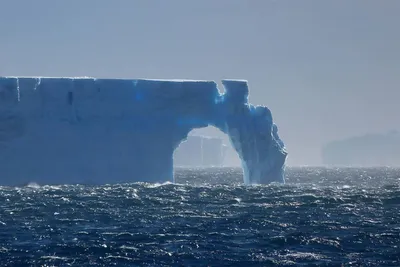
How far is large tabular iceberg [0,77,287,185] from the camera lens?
26.4m

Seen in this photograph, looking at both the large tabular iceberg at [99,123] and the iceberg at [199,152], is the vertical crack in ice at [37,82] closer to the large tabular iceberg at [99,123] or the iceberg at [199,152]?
the large tabular iceberg at [99,123]

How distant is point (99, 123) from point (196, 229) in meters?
12.9

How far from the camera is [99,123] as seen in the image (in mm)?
27297

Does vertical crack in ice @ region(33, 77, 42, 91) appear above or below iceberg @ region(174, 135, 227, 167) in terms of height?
above

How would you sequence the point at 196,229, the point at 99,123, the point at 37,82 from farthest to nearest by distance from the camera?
the point at 99,123 < the point at 37,82 < the point at 196,229

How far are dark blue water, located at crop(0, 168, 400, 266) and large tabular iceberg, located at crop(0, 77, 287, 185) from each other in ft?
8.98

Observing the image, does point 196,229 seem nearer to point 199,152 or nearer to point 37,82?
point 37,82

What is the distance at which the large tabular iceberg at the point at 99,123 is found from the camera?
26.4 m

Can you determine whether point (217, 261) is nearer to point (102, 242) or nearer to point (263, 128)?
point (102, 242)

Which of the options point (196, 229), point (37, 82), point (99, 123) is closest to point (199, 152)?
point (99, 123)

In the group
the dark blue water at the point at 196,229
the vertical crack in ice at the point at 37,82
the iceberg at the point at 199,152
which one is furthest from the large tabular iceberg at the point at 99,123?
the iceberg at the point at 199,152

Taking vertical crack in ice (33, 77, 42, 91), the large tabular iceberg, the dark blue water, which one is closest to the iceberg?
the large tabular iceberg

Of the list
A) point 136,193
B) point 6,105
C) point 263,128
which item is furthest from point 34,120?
point 263,128

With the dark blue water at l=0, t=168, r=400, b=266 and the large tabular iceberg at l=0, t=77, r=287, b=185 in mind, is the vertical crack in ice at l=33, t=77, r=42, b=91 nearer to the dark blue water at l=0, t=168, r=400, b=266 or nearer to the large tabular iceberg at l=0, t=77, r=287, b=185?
the large tabular iceberg at l=0, t=77, r=287, b=185
